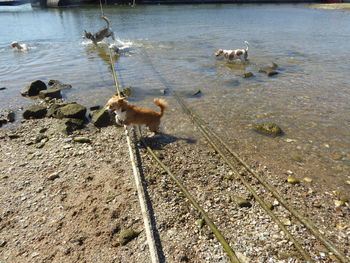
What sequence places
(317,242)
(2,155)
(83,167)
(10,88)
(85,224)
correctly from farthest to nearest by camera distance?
(10,88), (2,155), (83,167), (85,224), (317,242)

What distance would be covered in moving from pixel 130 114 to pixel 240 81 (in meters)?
6.95

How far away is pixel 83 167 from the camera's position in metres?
5.80

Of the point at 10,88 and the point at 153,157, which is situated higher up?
the point at 10,88

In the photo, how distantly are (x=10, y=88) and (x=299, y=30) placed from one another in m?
24.7

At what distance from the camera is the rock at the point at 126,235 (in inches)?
158

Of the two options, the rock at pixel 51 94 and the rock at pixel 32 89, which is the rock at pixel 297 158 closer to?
the rock at pixel 51 94

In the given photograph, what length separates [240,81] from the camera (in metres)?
11.4

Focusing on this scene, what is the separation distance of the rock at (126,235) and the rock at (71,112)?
192 inches

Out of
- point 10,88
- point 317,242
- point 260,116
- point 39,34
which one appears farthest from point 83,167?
point 39,34

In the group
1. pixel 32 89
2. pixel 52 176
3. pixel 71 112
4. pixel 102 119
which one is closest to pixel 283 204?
pixel 52 176

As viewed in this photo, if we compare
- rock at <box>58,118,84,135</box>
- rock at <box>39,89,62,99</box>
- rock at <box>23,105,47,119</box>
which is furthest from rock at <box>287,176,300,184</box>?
rock at <box>39,89,62,99</box>

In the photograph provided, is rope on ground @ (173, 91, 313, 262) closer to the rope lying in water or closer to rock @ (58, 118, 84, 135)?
the rope lying in water

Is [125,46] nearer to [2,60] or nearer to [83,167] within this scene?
[2,60]

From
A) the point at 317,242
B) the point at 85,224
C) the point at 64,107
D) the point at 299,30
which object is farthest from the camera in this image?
the point at 299,30
